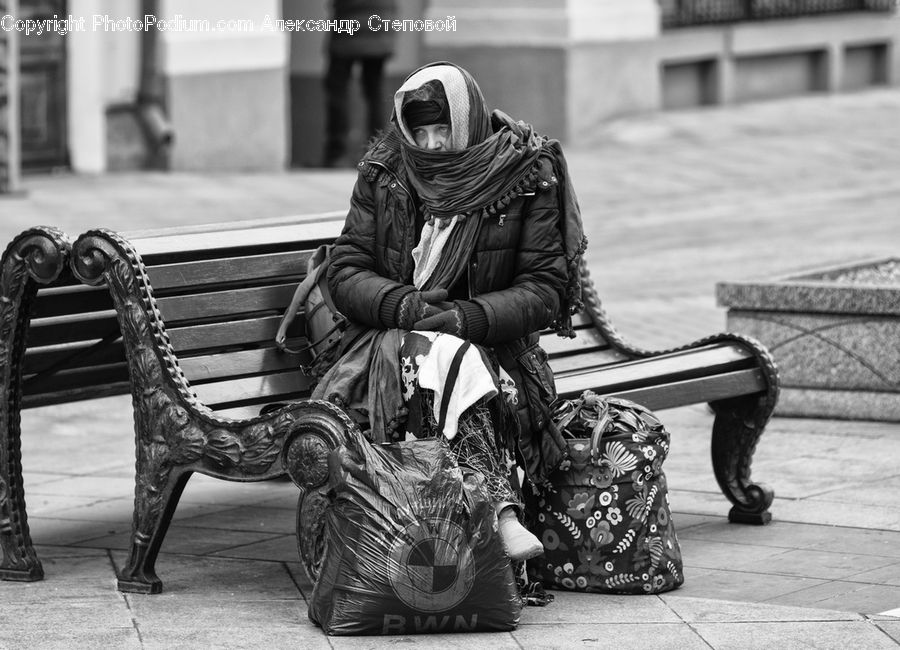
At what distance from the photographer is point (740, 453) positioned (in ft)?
19.9

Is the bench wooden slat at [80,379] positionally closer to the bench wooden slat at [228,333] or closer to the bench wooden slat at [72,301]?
the bench wooden slat at [72,301]

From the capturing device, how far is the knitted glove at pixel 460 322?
5020mm

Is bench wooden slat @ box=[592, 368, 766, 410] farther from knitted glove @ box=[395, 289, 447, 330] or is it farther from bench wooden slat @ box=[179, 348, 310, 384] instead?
bench wooden slat @ box=[179, 348, 310, 384]

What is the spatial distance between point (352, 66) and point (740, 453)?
41.1 ft

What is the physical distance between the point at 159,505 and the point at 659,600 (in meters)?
1.38

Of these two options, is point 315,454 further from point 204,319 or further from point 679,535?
point 679,535

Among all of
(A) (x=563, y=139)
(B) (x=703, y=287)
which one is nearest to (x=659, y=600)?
(B) (x=703, y=287)

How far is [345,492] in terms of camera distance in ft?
15.2

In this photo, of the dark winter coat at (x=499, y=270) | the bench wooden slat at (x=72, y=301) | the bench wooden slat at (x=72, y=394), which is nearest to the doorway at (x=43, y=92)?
the bench wooden slat at (x=72, y=394)

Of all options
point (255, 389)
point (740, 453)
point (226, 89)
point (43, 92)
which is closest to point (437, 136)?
point (255, 389)

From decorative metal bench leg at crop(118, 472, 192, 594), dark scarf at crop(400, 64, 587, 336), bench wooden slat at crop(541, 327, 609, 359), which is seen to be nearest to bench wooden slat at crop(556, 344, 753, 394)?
bench wooden slat at crop(541, 327, 609, 359)

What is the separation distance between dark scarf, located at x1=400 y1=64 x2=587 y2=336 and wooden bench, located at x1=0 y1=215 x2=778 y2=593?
640 mm

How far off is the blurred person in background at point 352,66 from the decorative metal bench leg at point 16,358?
1232cm

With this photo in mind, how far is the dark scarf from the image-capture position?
5.12 metres
